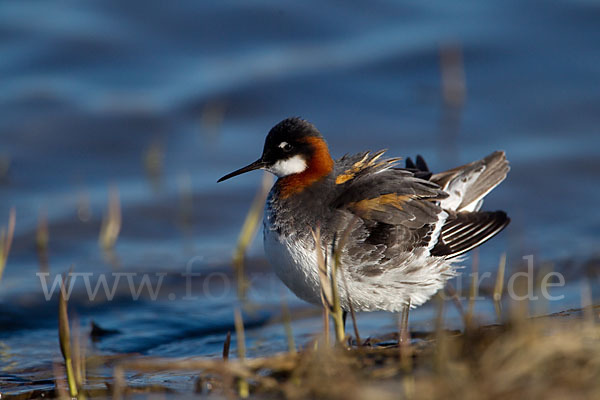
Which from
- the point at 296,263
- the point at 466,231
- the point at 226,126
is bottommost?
the point at 296,263

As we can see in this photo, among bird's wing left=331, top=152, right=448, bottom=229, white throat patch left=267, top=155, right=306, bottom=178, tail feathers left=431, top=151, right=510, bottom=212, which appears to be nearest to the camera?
bird's wing left=331, top=152, right=448, bottom=229

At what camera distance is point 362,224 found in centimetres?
562

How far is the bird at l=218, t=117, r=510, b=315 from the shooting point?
5.50m

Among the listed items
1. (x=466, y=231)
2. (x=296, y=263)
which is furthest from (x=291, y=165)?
(x=466, y=231)

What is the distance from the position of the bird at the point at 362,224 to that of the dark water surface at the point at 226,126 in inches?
29.5

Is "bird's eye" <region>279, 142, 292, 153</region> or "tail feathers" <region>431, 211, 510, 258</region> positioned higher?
"bird's eye" <region>279, 142, 292, 153</region>

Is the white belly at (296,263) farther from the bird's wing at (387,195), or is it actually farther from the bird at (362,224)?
the bird's wing at (387,195)

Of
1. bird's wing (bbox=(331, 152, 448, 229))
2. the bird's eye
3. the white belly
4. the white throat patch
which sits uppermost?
the bird's eye

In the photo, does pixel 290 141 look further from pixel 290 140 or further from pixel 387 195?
pixel 387 195

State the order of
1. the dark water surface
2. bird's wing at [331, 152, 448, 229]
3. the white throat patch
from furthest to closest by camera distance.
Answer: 1. the dark water surface
2. the white throat patch
3. bird's wing at [331, 152, 448, 229]

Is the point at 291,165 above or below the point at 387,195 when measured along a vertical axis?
above

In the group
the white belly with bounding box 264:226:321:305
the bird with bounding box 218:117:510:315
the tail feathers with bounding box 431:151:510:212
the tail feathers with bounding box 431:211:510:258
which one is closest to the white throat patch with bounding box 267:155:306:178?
the bird with bounding box 218:117:510:315

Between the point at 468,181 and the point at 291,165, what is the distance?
64.8 inches

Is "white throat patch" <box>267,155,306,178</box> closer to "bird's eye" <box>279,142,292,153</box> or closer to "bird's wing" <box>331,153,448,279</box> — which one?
"bird's eye" <box>279,142,292,153</box>
